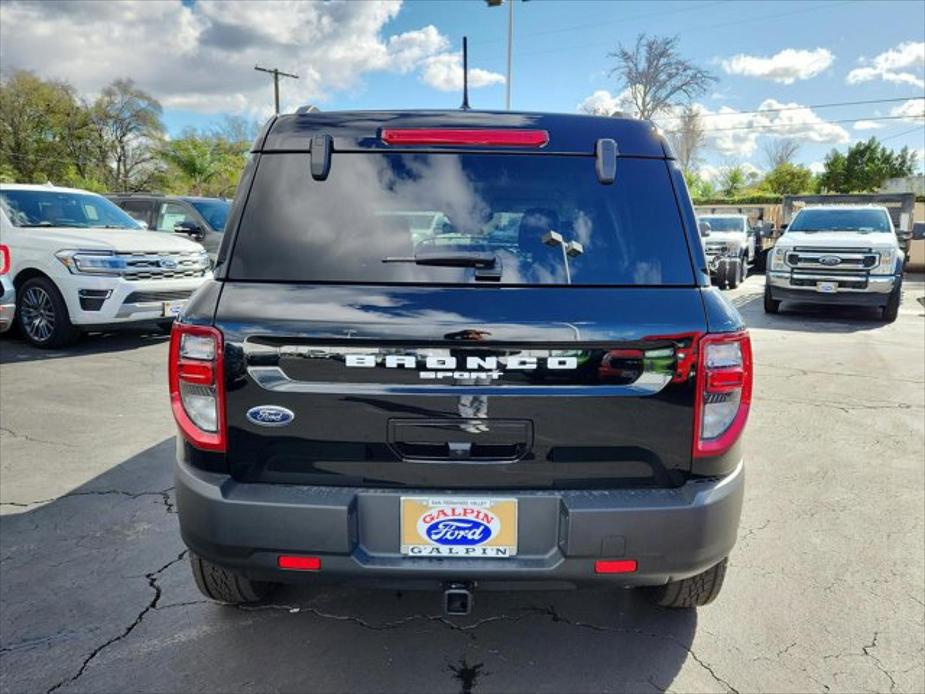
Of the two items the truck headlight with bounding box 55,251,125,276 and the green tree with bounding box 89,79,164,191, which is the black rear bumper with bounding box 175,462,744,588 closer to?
the truck headlight with bounding box 55,251,125,276

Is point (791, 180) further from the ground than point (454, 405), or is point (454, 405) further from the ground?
point (791, 180)

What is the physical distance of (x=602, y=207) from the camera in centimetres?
220

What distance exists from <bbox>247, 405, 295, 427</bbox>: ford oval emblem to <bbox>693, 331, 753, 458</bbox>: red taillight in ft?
4.19

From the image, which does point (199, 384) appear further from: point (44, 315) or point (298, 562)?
point (44, 315)

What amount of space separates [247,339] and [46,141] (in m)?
48.6

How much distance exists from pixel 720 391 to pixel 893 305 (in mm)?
10975

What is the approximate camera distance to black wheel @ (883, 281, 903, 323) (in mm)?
10773

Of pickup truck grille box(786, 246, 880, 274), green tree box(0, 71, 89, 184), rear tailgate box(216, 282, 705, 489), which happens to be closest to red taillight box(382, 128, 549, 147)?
rear tailgate box(216, 282, 705, 489)

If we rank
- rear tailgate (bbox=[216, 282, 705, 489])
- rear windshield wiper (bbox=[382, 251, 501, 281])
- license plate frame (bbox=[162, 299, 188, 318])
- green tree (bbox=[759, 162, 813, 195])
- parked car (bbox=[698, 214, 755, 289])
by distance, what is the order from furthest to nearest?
green tree (bbox=[759, 162, 813, 195]), parked car (bbox=[698, 214, 755, 289]), license plate frame (bbox=[162, 299, 188, 318]), rear windshield wiper (bbox=[382, 251, 501, 281]), rear tailgate (bbox=[216, 282, 705, 489])

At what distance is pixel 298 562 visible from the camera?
2.03 m

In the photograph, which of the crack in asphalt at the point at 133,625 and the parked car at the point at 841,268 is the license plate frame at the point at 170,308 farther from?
the parked car at the point at 841,268

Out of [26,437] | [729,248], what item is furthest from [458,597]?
[729,248]

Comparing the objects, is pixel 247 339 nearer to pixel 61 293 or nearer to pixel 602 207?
pixel 602 207

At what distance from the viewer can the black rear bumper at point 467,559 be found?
1.97 metres
